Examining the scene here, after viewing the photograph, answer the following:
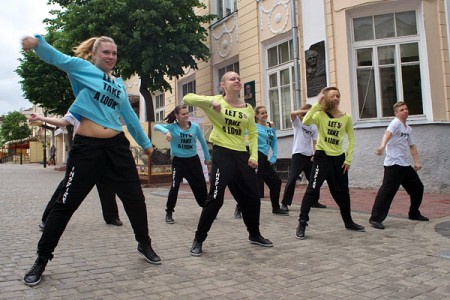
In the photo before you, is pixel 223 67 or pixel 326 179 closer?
pixel 326 179

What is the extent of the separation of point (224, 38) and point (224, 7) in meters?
1.45

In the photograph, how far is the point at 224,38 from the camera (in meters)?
16.4

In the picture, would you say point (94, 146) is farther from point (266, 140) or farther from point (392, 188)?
point (392, 188)

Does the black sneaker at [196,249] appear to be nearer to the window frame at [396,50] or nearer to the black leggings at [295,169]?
the black leggings at [295,169]

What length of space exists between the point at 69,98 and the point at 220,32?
1164cm

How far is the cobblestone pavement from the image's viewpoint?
3197mm

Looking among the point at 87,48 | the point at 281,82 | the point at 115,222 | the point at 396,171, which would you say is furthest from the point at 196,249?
the point at 281,82

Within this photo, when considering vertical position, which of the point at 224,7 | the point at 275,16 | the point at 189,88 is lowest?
the point at 189,88

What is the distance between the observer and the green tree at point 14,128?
6400 centimetres

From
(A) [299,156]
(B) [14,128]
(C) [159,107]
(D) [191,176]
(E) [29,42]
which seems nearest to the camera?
(E) [29,42]

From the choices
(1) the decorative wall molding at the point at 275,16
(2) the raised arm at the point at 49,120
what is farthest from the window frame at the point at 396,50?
(2) the raised arm at the point at 49,120

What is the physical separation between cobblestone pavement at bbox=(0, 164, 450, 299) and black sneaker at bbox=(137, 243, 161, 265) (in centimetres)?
8

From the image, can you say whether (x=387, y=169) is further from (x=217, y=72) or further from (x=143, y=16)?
(x=217, y=72)

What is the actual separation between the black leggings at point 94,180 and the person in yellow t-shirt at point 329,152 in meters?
2.22
